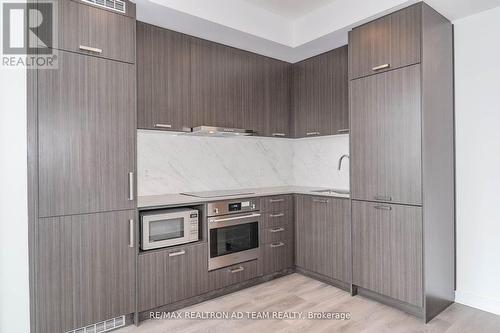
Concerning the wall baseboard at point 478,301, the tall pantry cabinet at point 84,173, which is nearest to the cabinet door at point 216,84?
the tall pantry cabinet at point 84,173

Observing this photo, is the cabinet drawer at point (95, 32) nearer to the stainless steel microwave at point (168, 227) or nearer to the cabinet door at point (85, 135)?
the cabinet door at point (85, 135)

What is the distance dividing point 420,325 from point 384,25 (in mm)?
2487

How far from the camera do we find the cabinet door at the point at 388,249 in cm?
244

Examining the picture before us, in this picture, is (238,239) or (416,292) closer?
(416,292)

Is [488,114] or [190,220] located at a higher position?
[488,114]

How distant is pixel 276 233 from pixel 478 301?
1.88m

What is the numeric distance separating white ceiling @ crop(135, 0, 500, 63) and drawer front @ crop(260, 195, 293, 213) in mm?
1680

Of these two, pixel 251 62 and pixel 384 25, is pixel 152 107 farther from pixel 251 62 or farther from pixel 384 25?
pixel 384 25

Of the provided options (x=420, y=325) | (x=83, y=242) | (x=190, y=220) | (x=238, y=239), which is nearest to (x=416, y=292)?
(x=420, y=325)

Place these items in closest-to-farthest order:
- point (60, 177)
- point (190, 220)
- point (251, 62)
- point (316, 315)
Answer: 1. point (60, 177)
2. point (316, 315)
3. point (190, 220)
4. point (251, 62)

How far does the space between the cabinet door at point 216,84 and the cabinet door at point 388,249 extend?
1614mm

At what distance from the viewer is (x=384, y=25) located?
2.62m

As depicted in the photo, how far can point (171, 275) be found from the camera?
2.55 m

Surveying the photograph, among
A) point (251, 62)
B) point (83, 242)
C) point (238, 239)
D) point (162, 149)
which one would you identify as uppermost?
point (251, 62)
